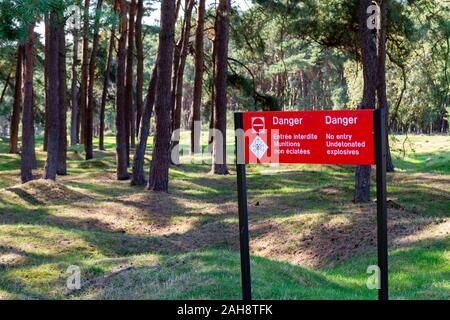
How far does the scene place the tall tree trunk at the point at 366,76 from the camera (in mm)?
15258

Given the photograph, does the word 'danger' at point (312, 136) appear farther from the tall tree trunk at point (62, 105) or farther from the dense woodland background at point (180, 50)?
the tall tree trunk at point (62, 105)

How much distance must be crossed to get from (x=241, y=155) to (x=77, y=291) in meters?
3.40

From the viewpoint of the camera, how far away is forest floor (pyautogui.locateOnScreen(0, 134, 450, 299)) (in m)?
8.35

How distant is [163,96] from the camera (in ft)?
62.9

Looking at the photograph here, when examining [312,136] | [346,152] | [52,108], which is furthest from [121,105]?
[346,152]

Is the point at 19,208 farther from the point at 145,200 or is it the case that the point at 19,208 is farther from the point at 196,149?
the point at 196,149

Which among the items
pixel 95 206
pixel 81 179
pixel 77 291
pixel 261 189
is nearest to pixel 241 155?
pixel 77 291

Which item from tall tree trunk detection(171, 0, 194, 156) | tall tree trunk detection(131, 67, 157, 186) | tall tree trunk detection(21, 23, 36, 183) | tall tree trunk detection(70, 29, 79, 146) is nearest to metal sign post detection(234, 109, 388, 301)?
tall tree trunk detection(131, 67, 157, 186)

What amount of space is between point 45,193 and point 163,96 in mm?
4780

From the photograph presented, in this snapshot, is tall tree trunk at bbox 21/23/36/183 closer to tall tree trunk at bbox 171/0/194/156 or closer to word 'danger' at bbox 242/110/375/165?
tall tree trunk at bbox 171/0/194/156

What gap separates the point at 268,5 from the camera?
25219 millimetres

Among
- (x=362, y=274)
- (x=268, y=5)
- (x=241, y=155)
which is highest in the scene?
(x=268, y=5)

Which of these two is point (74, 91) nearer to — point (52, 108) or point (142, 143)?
point (52, 108)

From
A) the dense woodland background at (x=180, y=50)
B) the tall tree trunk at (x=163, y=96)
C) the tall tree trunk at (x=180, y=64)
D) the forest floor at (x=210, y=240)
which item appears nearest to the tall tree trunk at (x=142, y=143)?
the dense woodland background at (x=180, y=50)
